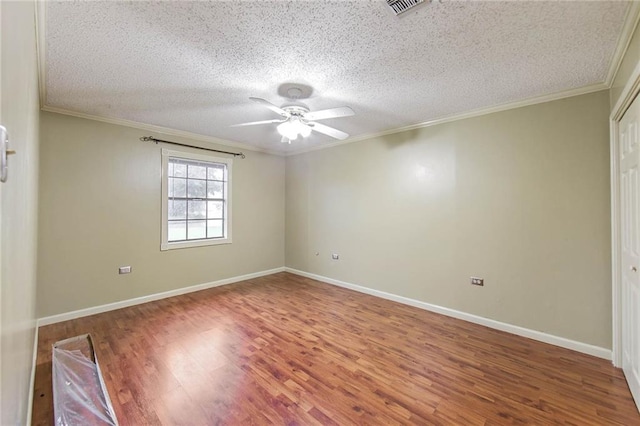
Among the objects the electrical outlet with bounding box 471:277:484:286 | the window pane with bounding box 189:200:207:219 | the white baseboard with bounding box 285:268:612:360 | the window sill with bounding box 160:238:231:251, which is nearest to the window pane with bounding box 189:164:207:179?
the window pane with bounding box 189:200:207:219

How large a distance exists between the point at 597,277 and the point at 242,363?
3.41m

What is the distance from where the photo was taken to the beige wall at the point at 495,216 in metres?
2.55

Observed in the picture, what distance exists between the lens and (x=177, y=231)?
4.23 meters

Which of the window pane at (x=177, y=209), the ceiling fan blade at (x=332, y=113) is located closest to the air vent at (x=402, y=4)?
the ceiling fan blade at (x=332, y=113)

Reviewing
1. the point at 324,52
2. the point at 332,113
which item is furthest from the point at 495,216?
the point at 324,52

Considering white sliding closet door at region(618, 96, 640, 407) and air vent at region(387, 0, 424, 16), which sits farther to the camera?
white sliding closet door at region(618, 96, 640, 407)

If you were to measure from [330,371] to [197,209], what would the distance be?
3.41 metres

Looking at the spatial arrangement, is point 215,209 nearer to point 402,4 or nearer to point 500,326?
point 402,4

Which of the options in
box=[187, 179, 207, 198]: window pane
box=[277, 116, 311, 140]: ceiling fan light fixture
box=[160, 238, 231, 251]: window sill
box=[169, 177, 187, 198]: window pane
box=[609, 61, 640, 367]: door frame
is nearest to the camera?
box=[609, 61, 640, 367]: door frame

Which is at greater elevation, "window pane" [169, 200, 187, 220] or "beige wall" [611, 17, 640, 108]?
"beige wall" [611, 17, 640, 108]

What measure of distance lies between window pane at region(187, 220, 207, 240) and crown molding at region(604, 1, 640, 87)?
5.06 m

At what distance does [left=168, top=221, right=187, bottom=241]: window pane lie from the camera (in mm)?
4152

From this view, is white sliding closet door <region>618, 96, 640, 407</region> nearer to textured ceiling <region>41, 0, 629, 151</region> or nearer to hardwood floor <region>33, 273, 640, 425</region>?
hardwood floor <region>33, 273, 640, 425</region>

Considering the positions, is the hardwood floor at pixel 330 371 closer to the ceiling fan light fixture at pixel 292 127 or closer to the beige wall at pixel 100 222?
the beige wall at pixel 100 222
